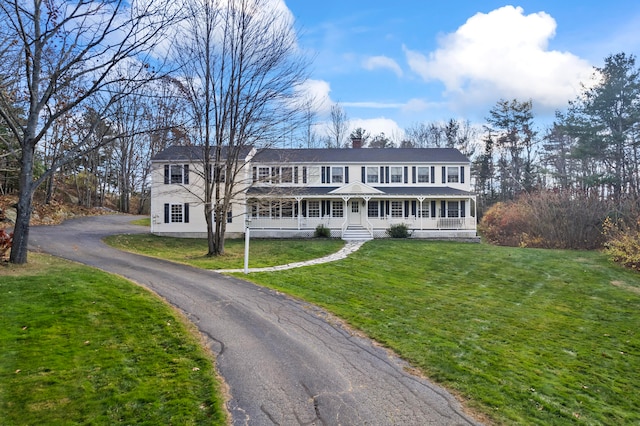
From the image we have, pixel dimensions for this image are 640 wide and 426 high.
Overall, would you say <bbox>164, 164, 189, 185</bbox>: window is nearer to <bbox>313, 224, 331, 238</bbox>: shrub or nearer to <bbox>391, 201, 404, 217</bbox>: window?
<bbox>313, 224, 331, 238</bbox>: shrub

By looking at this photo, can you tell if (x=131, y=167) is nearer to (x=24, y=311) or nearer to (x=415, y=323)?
(x=24, y=311)

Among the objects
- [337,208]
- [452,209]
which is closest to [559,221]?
[452,209]

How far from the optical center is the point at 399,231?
24969mm

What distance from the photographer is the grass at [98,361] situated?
446cm

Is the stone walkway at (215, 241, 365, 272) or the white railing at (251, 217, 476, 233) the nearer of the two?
the stone walkway at (215, 241, 365, 272)

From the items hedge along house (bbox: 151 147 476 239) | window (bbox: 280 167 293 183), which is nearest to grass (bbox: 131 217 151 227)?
hedge along house (bbox: 151 147 476 239)

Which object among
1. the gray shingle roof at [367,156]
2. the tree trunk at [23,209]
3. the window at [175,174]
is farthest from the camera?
the gray shingle roof at [367,156]

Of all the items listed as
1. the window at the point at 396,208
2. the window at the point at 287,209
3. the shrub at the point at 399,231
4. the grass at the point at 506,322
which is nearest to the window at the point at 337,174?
the window at the point at 287,209

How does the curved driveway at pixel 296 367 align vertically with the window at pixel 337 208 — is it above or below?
below

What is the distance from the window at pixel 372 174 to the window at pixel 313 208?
417cm

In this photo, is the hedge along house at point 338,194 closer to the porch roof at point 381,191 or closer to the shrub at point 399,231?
the porch roof at point 381,191

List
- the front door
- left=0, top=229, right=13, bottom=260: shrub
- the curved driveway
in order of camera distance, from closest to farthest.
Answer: the curved driveway < left=0, top=229, right=13, bottom=260: shrub < the front door

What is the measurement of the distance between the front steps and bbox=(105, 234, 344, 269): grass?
1059 mm

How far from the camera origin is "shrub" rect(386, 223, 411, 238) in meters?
25.0
